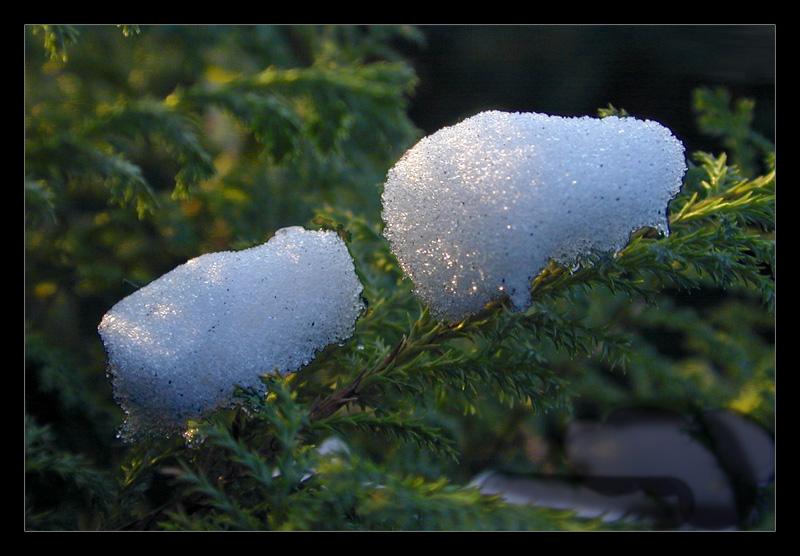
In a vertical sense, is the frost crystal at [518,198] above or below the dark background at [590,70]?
below

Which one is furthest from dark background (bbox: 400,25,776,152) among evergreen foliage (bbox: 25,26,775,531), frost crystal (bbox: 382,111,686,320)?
frost crystal (bbox: 382,111,686,320)

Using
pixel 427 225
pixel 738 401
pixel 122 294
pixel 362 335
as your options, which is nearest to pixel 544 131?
pixel 427 225

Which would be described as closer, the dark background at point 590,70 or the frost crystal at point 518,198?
the frost crystal at point 518,198

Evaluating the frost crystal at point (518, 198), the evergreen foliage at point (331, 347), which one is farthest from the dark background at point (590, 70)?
the frost crystal at point (518, 198)

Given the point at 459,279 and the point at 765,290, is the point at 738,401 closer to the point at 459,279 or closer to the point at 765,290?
the point at 765,290

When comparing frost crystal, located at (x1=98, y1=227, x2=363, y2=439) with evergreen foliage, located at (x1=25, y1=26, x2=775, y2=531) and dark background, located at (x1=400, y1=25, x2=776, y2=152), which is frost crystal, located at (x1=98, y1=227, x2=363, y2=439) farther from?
dark background, located at (x1=400, y1=25, x2=776, y2=152)

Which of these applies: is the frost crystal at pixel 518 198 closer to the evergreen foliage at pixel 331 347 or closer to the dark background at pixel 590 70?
the evergreen foliage at pixel 331 347

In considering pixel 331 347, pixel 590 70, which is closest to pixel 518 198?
pixel 331 347
